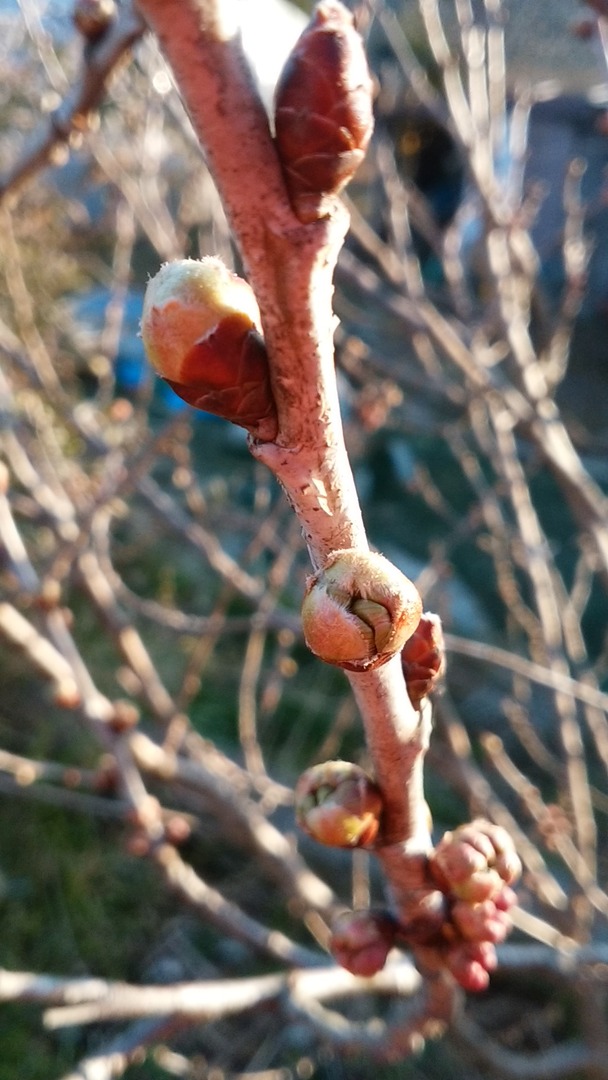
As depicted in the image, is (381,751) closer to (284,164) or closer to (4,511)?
(284,164)

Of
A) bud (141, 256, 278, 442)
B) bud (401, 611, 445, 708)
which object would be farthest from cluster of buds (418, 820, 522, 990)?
bud (141, 256, 278, 442)

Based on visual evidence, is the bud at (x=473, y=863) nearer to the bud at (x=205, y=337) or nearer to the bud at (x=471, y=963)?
the bud at (x=471, y=963)

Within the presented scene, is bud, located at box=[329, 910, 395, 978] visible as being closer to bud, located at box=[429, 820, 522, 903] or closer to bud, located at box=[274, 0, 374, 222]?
bud, located at box=[429, 820, 522, 903]

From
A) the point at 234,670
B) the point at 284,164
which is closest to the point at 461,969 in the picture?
the point at 284,164

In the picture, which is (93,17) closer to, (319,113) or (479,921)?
(319,113)

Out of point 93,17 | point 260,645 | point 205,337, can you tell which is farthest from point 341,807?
point 260,645

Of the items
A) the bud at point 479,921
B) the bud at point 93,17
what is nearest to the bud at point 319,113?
the bud at point 479,921
